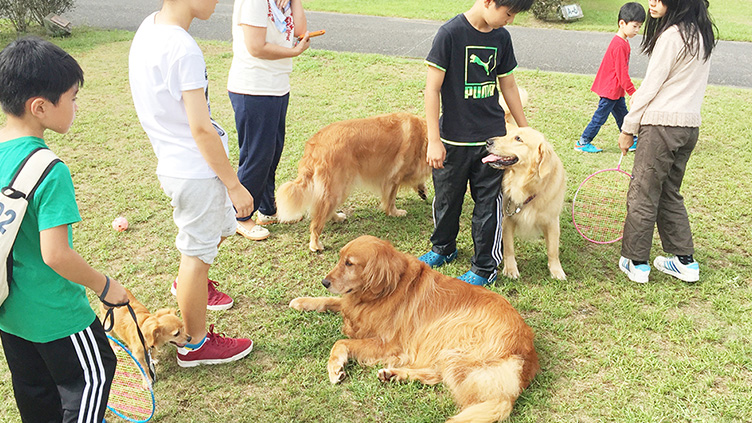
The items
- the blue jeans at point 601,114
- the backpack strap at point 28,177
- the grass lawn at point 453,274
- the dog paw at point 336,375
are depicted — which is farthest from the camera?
the blue jeans at point 601,114

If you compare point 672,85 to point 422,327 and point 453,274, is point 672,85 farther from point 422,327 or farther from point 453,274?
point 422,327

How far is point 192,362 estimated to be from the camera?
3141 mm

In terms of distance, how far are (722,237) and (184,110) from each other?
460 cm

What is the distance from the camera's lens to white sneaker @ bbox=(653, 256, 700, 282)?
4004 millimetres

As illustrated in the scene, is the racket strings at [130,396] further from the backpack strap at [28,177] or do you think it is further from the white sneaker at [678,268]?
the white sneaker at [678,268]

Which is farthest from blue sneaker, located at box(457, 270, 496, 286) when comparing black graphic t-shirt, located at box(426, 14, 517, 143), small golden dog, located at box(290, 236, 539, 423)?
black graphic t-shirt, located at box(426, 14, 517, 143)

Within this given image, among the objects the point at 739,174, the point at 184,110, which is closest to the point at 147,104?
the point at 184,110

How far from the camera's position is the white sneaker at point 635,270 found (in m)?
4.04

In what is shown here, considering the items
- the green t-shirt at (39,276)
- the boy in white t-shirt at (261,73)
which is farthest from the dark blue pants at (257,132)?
the green t-shirt at (39,276)

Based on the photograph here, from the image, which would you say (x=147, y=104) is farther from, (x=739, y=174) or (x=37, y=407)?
(x=739, y=174)

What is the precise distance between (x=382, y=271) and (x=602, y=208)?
2.99m

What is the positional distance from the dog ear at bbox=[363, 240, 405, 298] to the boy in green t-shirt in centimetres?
144

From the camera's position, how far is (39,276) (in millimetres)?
1999

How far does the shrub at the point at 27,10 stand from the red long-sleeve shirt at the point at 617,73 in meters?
12.4
